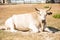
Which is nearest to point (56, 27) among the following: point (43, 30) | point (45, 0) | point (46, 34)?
point (43, 30)

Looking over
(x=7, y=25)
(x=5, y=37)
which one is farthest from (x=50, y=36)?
(x=7, y=25)

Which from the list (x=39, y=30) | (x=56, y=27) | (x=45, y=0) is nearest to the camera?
(x=39, y=30)

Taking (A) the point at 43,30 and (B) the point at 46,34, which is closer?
(B) the point at 46,34

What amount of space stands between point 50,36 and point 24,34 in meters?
0.99

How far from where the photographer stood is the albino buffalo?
1005 centimetres

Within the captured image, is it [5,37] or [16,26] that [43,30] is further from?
[5,37]

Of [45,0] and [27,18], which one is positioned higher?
A: [27,18]

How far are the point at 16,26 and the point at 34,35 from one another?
64.8 inches

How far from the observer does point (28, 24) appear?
407 inches

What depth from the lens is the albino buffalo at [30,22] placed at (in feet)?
33.0

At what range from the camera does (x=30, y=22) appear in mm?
10305

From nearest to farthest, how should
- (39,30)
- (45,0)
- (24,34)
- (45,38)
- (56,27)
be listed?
(45,38) → (24,34) → (39,30) → (56,27) → (45,0)

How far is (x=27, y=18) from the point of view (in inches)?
412

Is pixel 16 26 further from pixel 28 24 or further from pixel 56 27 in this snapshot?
pixel 56 27
